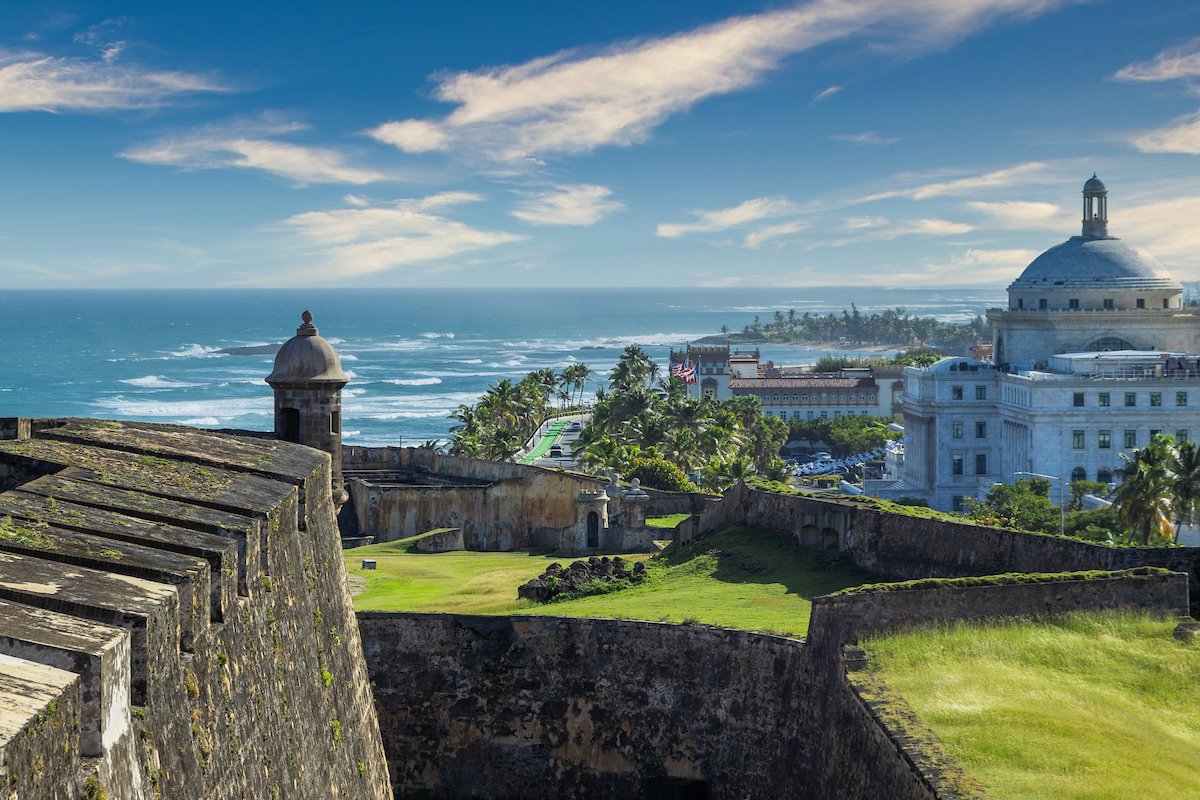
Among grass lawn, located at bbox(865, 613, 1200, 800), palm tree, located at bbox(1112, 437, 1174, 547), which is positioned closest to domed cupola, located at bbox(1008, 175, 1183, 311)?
palm tree, located at bbox(1112, 437, 1174, 547)

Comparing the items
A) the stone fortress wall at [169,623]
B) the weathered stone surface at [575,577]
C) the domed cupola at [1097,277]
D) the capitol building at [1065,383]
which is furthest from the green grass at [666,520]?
the domed cupola at [1097,277]

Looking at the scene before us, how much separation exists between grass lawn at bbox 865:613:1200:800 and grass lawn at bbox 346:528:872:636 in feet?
18.4

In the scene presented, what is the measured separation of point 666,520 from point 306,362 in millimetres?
19738

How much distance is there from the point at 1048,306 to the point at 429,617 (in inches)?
3908

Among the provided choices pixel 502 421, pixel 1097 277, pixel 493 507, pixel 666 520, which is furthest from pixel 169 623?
pixel 1097 277

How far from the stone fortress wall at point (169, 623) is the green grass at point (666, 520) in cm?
2644

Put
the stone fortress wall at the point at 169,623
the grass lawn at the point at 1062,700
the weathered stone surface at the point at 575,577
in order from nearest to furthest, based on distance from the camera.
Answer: the stone fortress wall at the point at 169,623 → the grass lawn at the point at 1062,700 → the weathered stone surface at the point at 575,577

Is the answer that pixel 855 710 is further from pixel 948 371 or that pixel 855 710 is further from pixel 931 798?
pixel 948 371

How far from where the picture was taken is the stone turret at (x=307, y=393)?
35469 millimetres

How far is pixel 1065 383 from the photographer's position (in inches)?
4235

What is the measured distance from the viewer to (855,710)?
82.5ft

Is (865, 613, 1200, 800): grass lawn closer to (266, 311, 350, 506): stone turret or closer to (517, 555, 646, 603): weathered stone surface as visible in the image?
(517, 555, 646, 603): weathered stone surface

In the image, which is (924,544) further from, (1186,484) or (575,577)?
(1186,484)

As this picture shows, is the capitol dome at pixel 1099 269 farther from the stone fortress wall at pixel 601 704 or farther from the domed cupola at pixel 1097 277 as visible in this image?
the stone fortress wall at pixel 601 704
